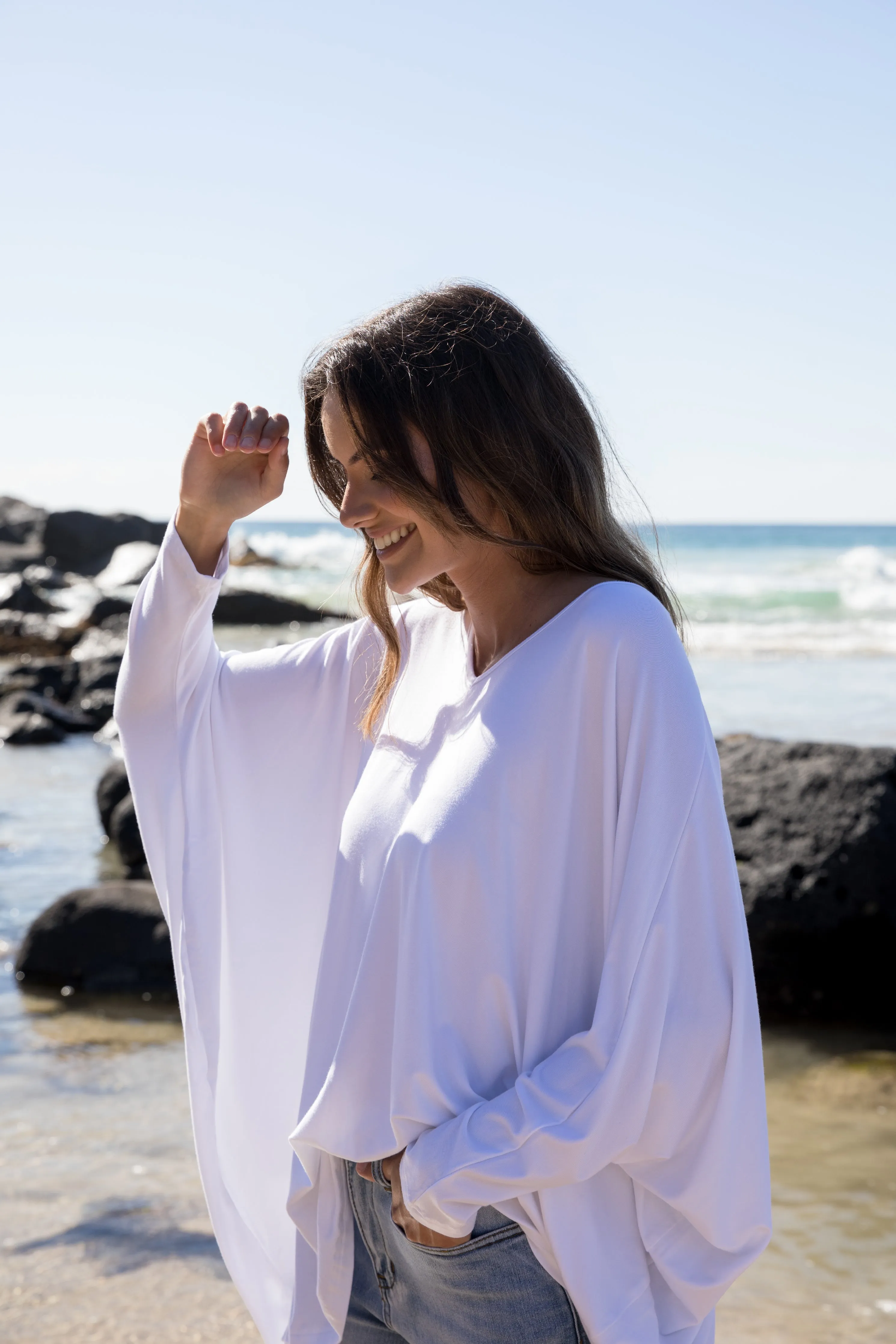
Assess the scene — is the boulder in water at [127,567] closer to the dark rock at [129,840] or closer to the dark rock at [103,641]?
the dark rock at [103,641]

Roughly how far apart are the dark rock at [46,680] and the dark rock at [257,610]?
7.37 metres

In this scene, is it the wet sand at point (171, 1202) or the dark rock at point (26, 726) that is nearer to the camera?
the wet sand at point (171, 1202)

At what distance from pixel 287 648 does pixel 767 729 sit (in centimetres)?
1069

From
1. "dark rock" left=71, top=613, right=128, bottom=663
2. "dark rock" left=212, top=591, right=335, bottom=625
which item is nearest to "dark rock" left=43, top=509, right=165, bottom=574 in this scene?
"dark rock" left=212, top=591, right=335, bottom=625

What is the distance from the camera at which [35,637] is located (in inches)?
758

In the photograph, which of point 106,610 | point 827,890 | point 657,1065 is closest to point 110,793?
point 827,890

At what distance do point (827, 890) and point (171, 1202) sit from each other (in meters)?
2.83

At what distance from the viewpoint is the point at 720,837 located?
158cm

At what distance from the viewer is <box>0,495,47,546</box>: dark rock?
3334 cm

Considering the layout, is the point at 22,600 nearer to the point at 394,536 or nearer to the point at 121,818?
the point at 121,818

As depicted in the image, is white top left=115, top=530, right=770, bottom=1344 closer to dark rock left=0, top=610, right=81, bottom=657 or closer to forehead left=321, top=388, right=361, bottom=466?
forehead left=321, top=388, right=361, bottom=466

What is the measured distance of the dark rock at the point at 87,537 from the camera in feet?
103

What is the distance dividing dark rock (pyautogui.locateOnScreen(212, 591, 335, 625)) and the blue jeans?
21.2 m

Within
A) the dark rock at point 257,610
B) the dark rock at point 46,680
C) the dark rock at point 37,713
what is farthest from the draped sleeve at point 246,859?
the dark rock at point 257,610
